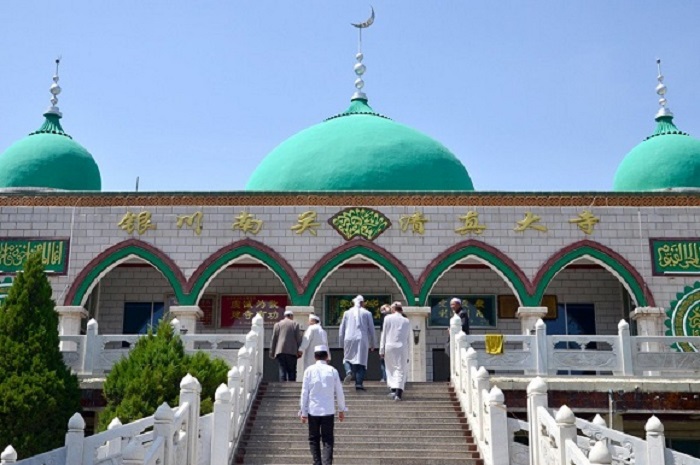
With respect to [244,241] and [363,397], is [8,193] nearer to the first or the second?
[244,241]

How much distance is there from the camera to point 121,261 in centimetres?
1667

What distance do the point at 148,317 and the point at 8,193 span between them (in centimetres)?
372

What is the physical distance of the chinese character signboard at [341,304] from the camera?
18141mm

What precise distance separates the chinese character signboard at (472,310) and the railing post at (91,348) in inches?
287

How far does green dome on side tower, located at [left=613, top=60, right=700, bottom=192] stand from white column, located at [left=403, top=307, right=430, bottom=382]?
5.79 meters

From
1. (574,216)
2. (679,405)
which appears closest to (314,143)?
(574,216)

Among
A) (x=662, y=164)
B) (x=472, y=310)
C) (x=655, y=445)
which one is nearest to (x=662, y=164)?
(x=662, y=164)

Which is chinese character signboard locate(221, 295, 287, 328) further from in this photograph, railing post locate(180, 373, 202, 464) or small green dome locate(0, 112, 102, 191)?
railing post locate(180, 373, 202, 464)

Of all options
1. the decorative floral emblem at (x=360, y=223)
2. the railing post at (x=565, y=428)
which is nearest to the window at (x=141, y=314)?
the decorative floral emblem at (x=360, y=223)

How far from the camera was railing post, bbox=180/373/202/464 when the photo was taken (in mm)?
8391

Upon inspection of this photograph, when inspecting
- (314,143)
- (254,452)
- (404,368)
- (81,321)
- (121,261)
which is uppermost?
(314,143)

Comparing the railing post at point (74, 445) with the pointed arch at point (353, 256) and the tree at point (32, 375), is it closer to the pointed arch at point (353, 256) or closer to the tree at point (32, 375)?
the tree at point (32, 375)

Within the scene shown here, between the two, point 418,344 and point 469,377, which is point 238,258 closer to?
point 418,344

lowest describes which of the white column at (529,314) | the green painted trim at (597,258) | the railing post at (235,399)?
the railing post at (235,399)
